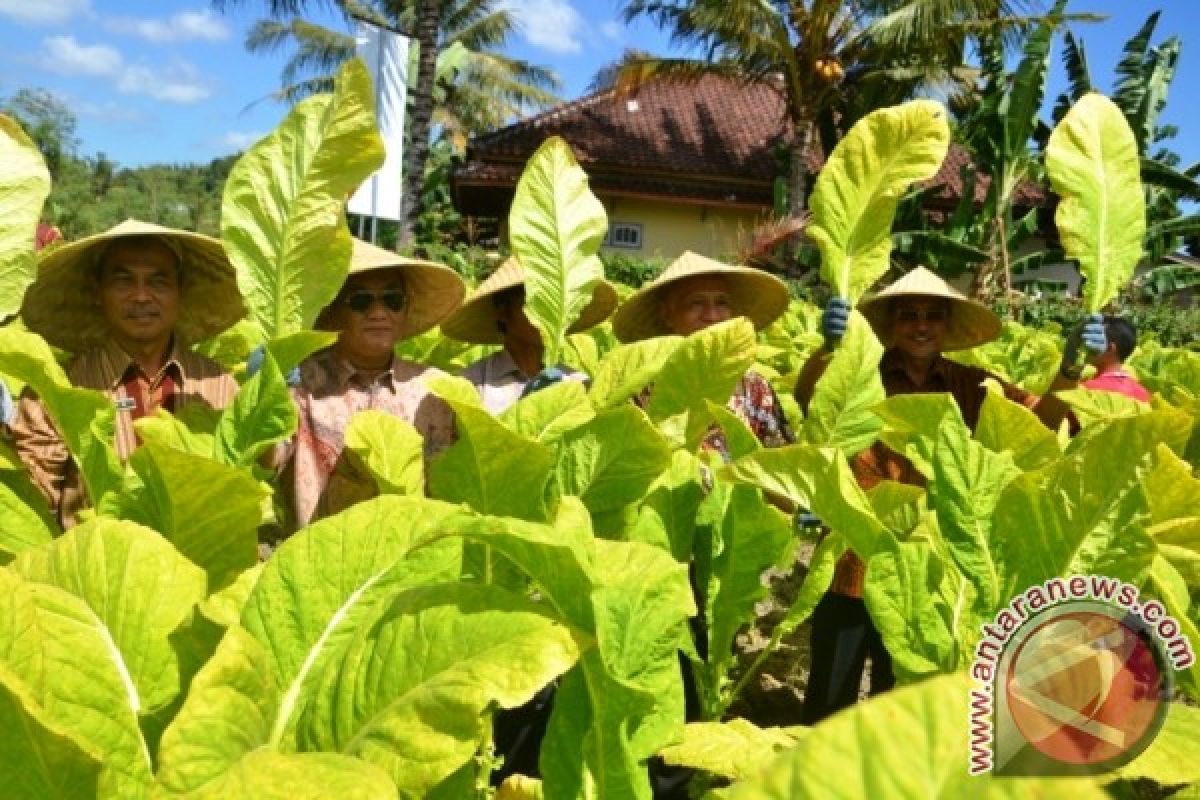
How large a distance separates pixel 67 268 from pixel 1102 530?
2041 mm

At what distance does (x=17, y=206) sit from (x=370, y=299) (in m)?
1.08

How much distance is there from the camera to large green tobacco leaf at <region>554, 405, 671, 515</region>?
5.01 ft

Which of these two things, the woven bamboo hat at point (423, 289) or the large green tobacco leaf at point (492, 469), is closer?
the large green tobacco leaf at point (492, 469)

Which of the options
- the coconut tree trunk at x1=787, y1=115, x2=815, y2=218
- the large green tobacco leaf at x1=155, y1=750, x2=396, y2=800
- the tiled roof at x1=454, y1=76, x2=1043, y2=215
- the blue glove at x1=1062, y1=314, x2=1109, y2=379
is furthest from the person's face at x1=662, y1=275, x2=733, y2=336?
the tiled roof at x1=454, y1=76, x2=1043, y2=215

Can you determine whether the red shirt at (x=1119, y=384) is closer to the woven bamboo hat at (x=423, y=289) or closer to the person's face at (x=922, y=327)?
the person's face at (x=922, y=327)

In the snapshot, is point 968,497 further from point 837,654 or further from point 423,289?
point 423,289

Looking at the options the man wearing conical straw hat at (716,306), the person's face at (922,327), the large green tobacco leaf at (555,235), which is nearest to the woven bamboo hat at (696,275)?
the man wearing conical straw hat at (716,306)

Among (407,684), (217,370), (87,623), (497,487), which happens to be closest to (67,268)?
(217,370)

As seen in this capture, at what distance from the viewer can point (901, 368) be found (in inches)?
112

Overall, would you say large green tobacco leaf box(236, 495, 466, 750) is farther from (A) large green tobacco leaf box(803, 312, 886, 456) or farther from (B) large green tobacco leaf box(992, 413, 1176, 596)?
(A) large green tobacco leaf box(803, 312, 886, 456)

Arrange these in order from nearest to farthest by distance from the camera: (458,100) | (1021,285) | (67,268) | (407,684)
→ (407,684) → (67,268) → (1021,285) → (458,100)

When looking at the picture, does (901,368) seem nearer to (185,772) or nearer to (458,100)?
(185,772)

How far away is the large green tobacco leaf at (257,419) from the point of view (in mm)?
1525

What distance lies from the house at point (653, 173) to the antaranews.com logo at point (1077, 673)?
18.4 metres
